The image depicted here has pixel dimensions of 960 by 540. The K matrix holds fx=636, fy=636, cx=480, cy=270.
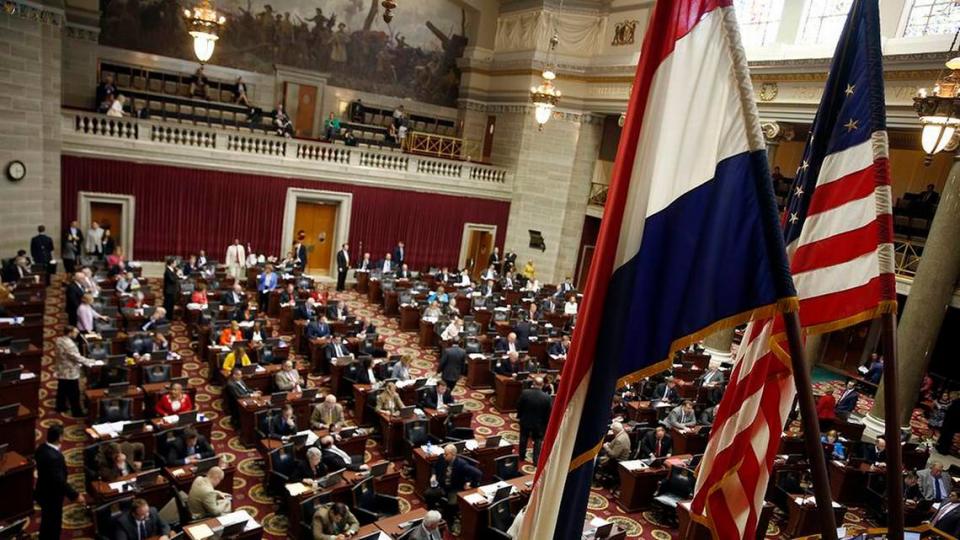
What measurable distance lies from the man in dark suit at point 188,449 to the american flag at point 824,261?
271 inches

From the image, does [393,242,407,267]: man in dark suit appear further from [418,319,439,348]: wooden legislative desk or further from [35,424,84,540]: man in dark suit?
[35,424,84,540]: man in dark suit

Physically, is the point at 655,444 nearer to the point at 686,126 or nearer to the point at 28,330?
the point at 686,126

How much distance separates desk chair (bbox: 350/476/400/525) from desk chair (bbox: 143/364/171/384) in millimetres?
4335

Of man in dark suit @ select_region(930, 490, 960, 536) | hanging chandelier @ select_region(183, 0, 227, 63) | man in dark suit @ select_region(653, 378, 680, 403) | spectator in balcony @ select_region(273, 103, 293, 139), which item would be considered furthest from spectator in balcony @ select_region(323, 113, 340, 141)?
man in dark suit @ select_region(930, 490, 960, 536)

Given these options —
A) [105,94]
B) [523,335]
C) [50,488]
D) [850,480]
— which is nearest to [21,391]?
[50,488]

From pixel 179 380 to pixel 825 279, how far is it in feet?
30.9

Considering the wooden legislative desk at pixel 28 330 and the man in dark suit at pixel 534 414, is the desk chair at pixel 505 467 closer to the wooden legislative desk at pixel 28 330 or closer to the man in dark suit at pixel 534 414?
the man in dark suit at pixel 534 414

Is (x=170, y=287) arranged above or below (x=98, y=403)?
above

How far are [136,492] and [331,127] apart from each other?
52.3ft

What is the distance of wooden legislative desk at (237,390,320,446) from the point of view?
9.47m

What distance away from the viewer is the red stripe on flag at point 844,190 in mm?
2609

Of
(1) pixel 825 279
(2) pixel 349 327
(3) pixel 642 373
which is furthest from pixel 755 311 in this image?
(2) pixel 349 327

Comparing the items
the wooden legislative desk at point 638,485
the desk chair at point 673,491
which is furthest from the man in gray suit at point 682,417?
the desk chair at point 673,491

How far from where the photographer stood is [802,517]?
877 cm
